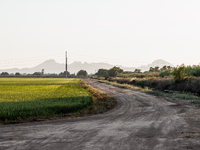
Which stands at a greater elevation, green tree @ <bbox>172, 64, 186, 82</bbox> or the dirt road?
green tree @ <bbox>172, 64, 186, 82</bbox>

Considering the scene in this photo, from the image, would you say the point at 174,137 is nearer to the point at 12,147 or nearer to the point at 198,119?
the point at 198,119

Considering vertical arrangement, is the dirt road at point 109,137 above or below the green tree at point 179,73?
below

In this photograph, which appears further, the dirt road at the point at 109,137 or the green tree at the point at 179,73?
the green tree at the point at 179,73

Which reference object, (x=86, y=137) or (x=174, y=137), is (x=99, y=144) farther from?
(x=174, y=137)

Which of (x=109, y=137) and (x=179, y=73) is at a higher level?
(x=179, y=73)

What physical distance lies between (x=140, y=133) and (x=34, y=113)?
7.22m

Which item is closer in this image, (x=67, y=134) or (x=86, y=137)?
A: (x=86, y=137)

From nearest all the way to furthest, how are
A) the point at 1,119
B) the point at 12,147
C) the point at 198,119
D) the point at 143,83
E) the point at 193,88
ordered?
the point at 12,147, the point at 198,119, the point at 1,119, the point at 193,88, the point at 143,83

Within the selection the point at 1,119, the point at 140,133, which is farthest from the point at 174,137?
the point at 1,119

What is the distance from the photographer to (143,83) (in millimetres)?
44969

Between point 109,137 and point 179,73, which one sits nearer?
point 109,137

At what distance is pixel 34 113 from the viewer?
1210cm

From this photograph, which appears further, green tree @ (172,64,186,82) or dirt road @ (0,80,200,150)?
green tree @ (172,64,186,82)

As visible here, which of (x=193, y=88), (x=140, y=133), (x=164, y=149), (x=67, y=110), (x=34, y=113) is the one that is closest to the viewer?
(x=164, y=149)
